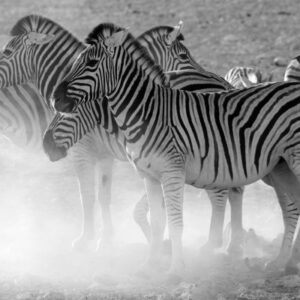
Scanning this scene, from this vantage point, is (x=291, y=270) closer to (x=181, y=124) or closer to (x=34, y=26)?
(x=181, y=124)

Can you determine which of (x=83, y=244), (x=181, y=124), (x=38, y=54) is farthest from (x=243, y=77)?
(x=83, y=244)

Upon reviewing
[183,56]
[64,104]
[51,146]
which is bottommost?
[51,146]

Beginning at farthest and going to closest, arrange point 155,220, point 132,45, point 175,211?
point 155,220 < point 132,45 < point 175,211

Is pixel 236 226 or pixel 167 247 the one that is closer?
pixel 167 247

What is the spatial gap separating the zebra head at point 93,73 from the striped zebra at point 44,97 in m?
1.08

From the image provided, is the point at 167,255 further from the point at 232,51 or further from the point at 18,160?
the point at 232,51

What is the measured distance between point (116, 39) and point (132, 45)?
24 cm

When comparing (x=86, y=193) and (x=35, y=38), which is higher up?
(x=35, y=38)

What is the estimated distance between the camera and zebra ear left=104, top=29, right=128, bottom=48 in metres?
8.03

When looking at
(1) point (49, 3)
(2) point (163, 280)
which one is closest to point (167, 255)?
(2) point (163, 280)

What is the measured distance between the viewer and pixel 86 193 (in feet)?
31.2

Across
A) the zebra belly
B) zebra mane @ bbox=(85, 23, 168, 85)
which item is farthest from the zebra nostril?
the zebra belly

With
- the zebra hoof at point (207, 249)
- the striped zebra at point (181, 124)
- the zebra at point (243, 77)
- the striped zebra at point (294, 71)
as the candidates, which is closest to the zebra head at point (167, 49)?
the zebra at point (243, 77)

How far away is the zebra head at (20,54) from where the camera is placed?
365 inches
